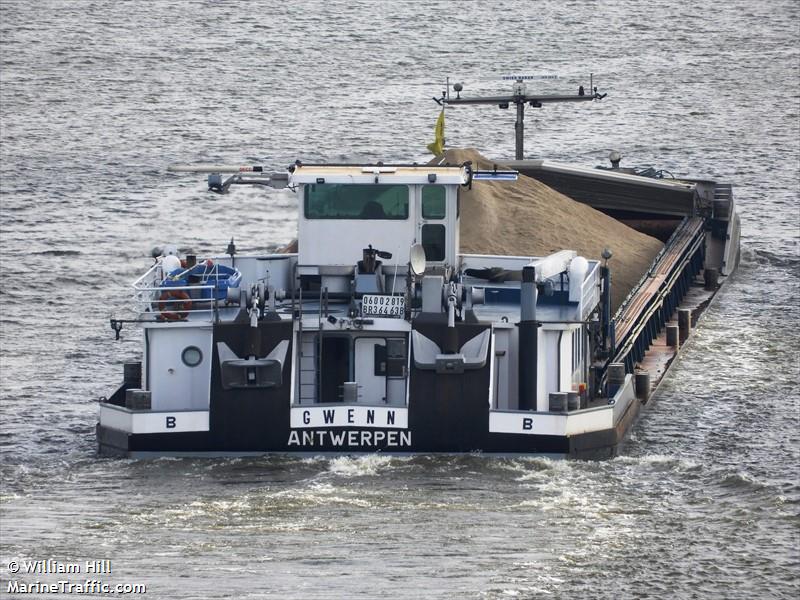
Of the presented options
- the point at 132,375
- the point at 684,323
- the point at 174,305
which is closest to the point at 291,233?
the point at 684,323

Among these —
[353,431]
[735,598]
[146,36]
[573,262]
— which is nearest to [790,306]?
[573,262]

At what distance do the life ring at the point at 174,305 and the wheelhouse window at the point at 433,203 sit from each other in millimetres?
5376

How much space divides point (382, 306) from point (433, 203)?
385cm

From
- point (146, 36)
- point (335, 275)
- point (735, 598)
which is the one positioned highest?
point (146, 36)

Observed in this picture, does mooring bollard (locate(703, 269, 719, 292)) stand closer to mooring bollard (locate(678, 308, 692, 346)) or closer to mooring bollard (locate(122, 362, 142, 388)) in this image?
mooring bollard (locate(678, 308, 692, 346))

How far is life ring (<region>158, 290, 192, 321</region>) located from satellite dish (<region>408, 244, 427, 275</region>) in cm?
447

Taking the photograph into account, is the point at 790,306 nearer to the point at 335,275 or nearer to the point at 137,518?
the point at 335,275

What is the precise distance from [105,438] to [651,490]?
1062 cm

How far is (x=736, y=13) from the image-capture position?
12112 centimetres

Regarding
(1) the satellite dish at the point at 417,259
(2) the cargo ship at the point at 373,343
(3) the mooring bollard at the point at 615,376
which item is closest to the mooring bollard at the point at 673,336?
(2) the cargo ship at the point at 373,343

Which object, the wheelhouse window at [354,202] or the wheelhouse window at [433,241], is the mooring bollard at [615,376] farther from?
the wheelhouse window at [354,202]

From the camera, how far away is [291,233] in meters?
75.5

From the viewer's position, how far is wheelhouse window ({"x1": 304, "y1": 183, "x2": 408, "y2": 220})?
4328cm

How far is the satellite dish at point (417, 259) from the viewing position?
137 ft
